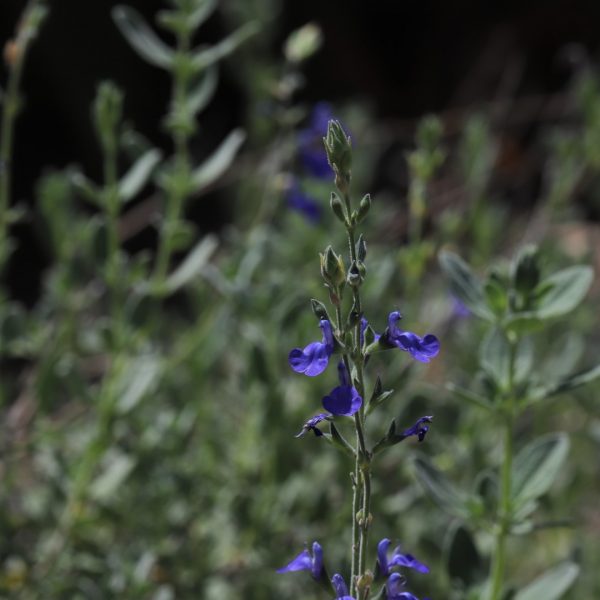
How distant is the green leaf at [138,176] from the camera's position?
2182mm

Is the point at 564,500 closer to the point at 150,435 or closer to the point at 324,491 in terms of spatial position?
the point at 324,491

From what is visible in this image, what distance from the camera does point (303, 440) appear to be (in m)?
2.57

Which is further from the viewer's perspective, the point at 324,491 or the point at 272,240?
the point at 272,240

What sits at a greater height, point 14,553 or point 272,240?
point 272,240

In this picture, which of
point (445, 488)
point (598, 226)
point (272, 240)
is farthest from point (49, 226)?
point (598, 226)

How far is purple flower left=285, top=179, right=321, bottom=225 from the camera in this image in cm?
257

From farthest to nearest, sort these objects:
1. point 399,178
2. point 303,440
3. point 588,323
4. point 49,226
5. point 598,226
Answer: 1. point 399,178
2. point 598,226
3. point 588,323
4. point 49,226
5. point 303,440

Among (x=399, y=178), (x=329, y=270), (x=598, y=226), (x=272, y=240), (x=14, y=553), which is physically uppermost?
(x=399, y=178)

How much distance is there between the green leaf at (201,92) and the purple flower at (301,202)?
1.14 ft

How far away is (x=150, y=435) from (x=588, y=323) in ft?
4.56

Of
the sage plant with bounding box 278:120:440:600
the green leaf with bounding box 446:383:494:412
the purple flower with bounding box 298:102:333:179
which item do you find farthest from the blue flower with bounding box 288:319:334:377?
the purple flower with bounding box 298:102:333:179

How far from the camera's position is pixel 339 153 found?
120cm

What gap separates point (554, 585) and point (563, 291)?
479 mm

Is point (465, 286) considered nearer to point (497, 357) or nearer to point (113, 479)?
point (497, 357)
